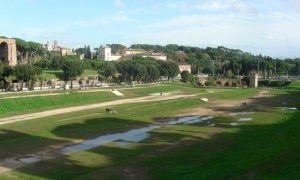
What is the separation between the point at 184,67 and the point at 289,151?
155 metres

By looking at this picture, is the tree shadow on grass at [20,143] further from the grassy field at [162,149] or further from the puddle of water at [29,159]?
the puddle of water at [29,159]

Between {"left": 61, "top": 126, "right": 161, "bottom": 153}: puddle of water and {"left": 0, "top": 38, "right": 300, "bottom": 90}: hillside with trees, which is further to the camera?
{"left": 0, "top": 38, "right": 300, "bottom": 90}: hillside with trees

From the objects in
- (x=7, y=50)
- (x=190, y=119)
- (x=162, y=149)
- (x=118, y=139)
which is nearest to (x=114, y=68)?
(x=7, y=50)

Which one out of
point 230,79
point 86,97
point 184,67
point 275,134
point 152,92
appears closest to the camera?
point 275,134

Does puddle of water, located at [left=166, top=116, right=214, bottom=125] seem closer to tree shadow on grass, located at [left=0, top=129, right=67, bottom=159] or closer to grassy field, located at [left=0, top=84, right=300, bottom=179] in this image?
grassy field, located at [left=0, top=84, right=300, bottom=179]

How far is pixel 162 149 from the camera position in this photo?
1164 inches

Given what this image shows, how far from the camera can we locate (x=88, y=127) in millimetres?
40188

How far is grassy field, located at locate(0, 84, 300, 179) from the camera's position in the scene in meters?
21.7

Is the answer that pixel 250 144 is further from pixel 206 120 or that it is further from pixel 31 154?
pixel 206 120

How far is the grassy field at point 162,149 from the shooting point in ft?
71.2

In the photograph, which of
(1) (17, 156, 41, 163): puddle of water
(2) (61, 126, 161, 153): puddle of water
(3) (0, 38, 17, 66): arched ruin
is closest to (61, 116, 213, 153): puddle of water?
(2) (61, 126, 161, 153): puddle of water

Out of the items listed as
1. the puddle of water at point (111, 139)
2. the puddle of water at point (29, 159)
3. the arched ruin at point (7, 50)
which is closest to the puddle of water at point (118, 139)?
the puddle of water at point (111, 139)

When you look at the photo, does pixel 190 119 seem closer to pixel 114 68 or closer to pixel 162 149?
pixel 162 149

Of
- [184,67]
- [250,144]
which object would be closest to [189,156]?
[250,144]
